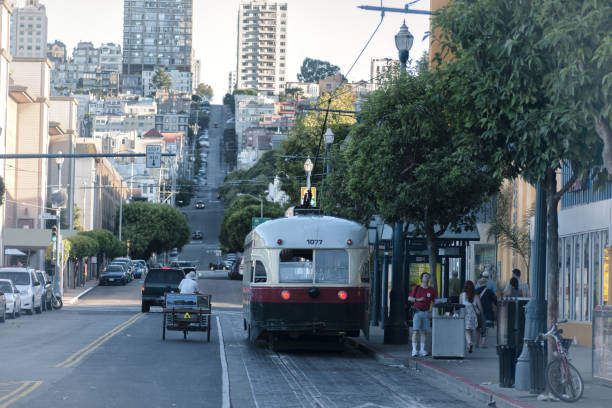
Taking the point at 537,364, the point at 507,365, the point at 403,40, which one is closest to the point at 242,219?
the point at 403,40

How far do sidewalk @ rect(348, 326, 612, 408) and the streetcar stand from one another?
1.51 m

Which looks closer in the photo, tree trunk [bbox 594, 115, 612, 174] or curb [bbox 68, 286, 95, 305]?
tree trunk [bbox 594, 115, 612, 174]

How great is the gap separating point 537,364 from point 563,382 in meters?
0.70

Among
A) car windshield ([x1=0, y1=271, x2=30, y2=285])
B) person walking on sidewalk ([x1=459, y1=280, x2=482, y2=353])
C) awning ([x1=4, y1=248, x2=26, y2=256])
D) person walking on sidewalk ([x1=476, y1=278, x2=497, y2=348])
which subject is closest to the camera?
person walking on sidewalk ([x1=459, y1=280, x2=482, y2=353])

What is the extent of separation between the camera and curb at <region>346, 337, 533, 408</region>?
14484mm

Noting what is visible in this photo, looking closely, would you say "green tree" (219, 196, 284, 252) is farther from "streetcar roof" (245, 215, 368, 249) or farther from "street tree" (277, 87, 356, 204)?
"streetcar roof" (245, 215, 368, 249)

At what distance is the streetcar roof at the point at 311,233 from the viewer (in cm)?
2394

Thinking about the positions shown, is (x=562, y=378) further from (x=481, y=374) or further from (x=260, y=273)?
(x=260, y=273)

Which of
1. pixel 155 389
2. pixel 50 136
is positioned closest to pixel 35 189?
pixel 50 136

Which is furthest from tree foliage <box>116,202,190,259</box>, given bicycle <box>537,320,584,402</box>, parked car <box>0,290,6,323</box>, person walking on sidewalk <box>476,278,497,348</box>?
bicycle <box>537,320,584,402</box>

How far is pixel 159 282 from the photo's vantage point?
44125 millimetres

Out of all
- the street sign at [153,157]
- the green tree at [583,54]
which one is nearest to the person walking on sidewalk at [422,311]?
the green tree at [583,54]

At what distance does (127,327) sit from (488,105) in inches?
851

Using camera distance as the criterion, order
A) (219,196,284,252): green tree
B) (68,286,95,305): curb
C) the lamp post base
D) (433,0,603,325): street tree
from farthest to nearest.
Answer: (219,196,284,252): green tree, (68,286,95,305): curb, the lamp post base, (433,0,603,325): street tree
